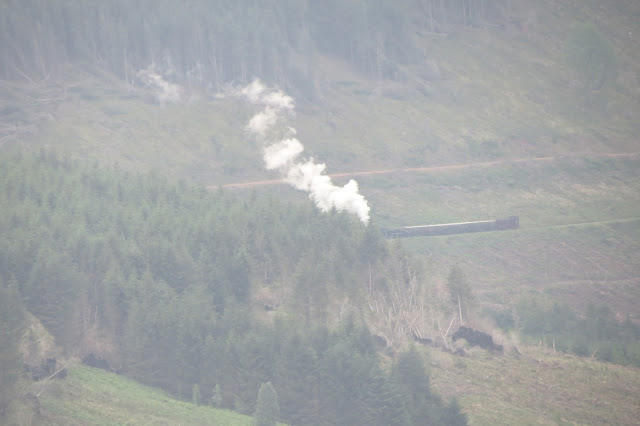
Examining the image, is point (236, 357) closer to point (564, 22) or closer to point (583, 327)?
point (583, 327)

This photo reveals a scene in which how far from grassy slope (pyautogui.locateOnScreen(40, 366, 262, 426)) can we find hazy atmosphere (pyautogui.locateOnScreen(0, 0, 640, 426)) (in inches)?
9.8

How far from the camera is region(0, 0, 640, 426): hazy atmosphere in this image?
5981 centimetres

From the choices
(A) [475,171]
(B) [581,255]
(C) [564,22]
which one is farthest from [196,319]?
(C) [564,22]

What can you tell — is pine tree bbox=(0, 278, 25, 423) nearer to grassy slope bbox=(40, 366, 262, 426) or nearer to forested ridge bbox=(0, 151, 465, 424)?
forested ridge bbox=(0, 151, 465, 424)

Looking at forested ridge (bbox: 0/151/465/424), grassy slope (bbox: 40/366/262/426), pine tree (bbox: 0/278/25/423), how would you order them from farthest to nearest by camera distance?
forested ridge (bbox: 0/151/465/424) → grassy slope (bbox: 40/366/262/426) → pine tree (bbox: 0/278/25/423)

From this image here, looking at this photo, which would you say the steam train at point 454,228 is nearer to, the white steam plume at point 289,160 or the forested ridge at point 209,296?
the white steam plume at point 289,160

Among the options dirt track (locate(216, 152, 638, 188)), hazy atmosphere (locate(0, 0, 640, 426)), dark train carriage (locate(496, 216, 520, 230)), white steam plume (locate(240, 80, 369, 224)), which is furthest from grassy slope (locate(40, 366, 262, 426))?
dark train carriage (locate(496, 216, 520, 230))

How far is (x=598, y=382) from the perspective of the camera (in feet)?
209

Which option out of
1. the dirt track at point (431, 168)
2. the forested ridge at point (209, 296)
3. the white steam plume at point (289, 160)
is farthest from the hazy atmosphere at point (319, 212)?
the dirt track at point (431, 168)

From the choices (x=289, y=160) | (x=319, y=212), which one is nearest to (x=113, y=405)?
(x=319, y=212)

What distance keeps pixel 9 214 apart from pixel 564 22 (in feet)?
390

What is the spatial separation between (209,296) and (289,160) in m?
49.5

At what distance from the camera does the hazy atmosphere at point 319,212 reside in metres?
59.8

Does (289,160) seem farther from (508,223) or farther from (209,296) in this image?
(209,296)
